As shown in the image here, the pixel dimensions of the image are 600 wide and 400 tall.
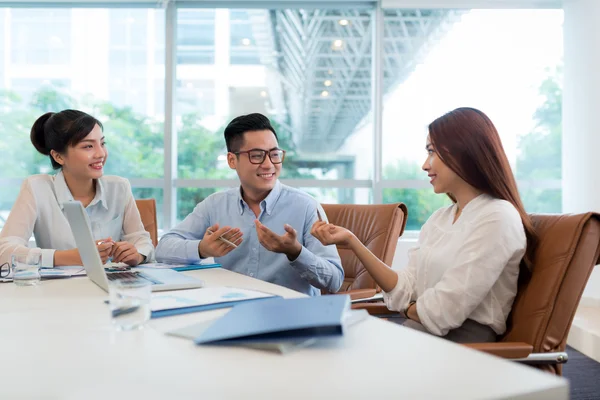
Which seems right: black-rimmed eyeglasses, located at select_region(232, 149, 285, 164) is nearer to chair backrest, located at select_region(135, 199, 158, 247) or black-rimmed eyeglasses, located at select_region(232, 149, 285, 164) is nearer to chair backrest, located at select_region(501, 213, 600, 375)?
chair backrest, located at select_region(135, 199, 158, 247)

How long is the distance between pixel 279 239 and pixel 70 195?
1080mm

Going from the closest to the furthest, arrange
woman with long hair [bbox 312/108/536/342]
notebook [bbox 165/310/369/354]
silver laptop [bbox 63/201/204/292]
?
1. notebook [bbox 165/310/369/354]
2. silver laptop [bbox 63/201/204/292]
3. woman with long hair [bbox 312/108/536/342]

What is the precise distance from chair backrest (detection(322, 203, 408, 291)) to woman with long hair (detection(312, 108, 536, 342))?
2.41 feet

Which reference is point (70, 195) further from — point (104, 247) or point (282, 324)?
point (282, 324)

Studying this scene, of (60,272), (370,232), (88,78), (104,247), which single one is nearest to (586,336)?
(370,232)

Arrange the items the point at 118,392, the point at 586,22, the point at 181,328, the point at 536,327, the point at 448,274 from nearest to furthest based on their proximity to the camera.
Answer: the point at 118,392 < the point at 181,328 < the point at 536,327 < the point at 448,274 < the point at 586,22

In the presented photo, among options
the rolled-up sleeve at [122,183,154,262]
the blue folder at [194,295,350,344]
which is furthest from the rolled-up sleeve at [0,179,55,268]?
the blue folder at [194,295,350,344]

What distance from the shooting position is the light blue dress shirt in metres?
2.28

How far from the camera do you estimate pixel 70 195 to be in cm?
251

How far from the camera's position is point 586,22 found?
5.16 m

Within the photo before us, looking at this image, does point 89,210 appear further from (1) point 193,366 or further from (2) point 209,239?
(1) point 193,366

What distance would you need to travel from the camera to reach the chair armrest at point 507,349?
4.68 ft

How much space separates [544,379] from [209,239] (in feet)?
4.85

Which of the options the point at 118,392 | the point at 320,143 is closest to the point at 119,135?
the point at 320,143
